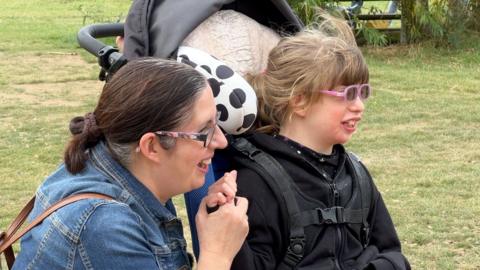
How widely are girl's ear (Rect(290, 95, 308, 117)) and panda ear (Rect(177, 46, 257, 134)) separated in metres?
0.20

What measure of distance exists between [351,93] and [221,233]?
72 cm

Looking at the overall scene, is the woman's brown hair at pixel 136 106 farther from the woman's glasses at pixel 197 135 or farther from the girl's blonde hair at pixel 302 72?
the girl's blonde hair at pixel 302 72

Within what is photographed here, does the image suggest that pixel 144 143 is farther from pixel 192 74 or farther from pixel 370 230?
pixel 370 230

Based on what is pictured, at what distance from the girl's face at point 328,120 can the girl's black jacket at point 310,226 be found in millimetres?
61

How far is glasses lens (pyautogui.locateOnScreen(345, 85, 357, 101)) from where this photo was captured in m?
2.62

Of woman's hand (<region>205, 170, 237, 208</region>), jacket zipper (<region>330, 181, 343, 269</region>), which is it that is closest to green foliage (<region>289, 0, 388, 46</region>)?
jacket zipper (<region>330, 181, 343, 269</region>)

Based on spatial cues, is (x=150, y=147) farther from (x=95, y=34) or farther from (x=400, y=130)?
(x=400, y=130)

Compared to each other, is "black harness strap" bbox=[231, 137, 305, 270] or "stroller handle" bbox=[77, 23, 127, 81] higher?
"stroller handle" bbox=[77, 23, 127, 81]

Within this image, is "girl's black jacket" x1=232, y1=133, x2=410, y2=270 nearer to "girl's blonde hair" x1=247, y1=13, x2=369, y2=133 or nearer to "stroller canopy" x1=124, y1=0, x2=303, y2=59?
"girl's blonde hair" x1=247, y1=13, x2=369, y2=133

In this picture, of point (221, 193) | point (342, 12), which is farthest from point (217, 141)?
point (342, 12)

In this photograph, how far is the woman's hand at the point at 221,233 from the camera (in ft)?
6.98

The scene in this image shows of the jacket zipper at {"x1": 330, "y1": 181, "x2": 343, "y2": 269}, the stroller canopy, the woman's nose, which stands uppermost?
the stroller canopy

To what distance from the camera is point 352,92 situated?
2629 millimetres

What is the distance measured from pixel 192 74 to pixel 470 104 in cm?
765
